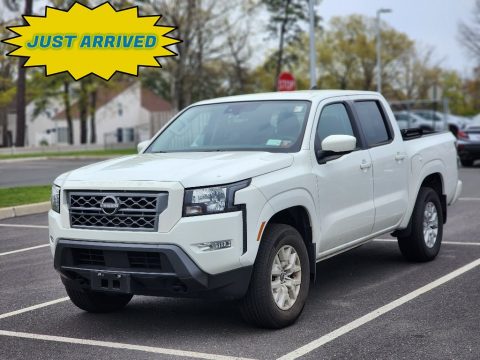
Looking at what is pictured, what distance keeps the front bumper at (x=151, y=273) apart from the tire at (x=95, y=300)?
0.72 meters

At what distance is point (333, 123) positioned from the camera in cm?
711

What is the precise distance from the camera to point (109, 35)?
21.0 metres

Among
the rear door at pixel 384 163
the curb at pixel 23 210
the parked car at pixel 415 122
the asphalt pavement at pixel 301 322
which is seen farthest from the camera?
the parked car at pixel 415 122

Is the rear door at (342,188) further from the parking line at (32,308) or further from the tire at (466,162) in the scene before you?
the tire at (466,162)

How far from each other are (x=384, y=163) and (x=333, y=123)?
84cm

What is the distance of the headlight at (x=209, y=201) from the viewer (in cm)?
543

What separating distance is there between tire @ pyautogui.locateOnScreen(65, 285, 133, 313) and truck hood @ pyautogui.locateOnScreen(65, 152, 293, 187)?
41.4 inches

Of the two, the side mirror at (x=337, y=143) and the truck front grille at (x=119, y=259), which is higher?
the side mirror at (x=337, y=143)

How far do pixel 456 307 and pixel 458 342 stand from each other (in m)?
1.02

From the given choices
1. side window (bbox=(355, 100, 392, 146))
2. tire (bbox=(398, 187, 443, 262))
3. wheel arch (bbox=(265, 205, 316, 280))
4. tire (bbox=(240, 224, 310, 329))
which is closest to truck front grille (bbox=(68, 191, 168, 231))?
tire (bbox=(240, 224, 310, 329))

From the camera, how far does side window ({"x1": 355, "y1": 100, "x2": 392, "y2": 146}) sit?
25.1ft

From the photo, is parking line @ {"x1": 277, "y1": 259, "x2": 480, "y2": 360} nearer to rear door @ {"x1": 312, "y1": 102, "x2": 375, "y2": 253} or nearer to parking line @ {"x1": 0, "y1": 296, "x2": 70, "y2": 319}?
rear door @ {"x1": 312, "y1": 102, "x2": 375, "y2": 253}

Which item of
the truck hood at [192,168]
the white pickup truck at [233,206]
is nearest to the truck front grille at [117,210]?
the white pickup truck at [233,206]

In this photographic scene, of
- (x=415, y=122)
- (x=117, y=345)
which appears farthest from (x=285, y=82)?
(x=415, y=122)
